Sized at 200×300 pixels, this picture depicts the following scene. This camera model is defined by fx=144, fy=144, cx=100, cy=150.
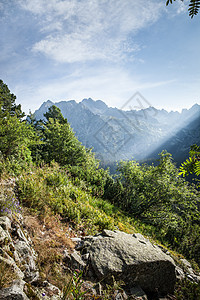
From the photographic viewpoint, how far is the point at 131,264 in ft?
12.9

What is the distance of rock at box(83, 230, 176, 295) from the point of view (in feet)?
12.4

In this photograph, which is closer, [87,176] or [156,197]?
[87,176]

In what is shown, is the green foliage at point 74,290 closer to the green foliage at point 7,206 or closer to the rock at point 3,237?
the rock at point 3,237

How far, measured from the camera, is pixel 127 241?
4793 mm

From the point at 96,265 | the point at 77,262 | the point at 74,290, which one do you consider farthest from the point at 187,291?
the point at 74,290

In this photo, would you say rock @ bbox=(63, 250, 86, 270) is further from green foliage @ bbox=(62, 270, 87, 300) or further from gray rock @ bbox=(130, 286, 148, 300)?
gray rock @ bbox=(130, 286, 148, 300)

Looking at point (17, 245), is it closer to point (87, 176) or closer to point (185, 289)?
point (185, 289)

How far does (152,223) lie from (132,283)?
8953mm

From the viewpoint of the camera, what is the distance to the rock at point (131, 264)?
3.77 m

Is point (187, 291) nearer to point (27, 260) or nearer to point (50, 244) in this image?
point (50, 244)

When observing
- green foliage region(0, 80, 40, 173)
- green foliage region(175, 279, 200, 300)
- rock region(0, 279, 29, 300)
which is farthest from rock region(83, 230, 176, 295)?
green foliage region(0, 80, 40, 173)

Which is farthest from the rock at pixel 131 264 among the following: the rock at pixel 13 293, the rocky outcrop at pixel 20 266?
the rock at pixel 13 293

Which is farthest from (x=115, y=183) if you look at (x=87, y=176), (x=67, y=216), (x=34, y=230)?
(x=34, y=230)

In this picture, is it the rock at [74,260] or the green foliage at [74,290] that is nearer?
the green foliage at [74,290]
